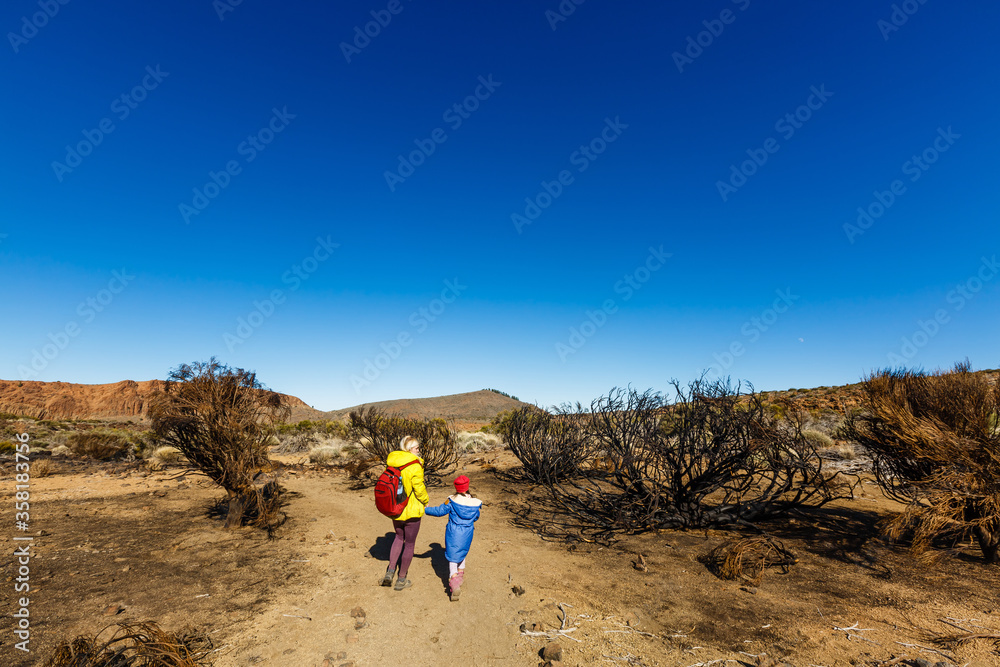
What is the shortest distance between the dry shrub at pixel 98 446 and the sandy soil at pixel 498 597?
11359mm

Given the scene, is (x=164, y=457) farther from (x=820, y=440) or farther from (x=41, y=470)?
(x=820, y=440)

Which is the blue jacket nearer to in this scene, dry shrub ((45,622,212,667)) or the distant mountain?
dry shrub ((45,622,212,667))

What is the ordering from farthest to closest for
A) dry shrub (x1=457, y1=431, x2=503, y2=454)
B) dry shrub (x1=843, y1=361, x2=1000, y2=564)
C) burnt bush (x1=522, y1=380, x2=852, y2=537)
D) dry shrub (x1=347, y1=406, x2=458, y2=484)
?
1. dry shrub (x1=457, y1=431, x2=503, y2=454)
2. dry shrub (x1=347, y1=406, x2=458, y2=484)
3. burnt bush (x1=522, y1=380, x2=852, y2=537)
4. dry shrub (x1=843, y1=361, x2=1000, y2=564)

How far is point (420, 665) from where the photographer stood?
3621mm

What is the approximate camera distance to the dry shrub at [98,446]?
16656 millimetres

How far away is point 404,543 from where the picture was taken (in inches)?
203

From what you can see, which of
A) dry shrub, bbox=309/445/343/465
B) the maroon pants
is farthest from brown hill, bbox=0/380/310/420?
the maroon pants

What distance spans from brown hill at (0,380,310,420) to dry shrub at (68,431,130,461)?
46169mm

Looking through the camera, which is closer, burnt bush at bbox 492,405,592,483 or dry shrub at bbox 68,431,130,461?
burnt bush at bbox 492,405,592,483

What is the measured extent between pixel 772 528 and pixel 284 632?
765 centimetres

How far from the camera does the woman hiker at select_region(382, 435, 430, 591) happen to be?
4.94 meters

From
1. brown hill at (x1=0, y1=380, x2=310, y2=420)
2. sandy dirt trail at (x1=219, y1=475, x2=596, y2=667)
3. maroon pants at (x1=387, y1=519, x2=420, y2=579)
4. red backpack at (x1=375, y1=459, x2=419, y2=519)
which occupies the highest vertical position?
brown hill at (x1=0, y1=380, x2=310, y2=420)

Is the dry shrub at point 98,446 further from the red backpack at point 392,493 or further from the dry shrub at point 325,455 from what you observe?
the red backpack at point 392,493

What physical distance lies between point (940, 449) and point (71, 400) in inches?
3753
